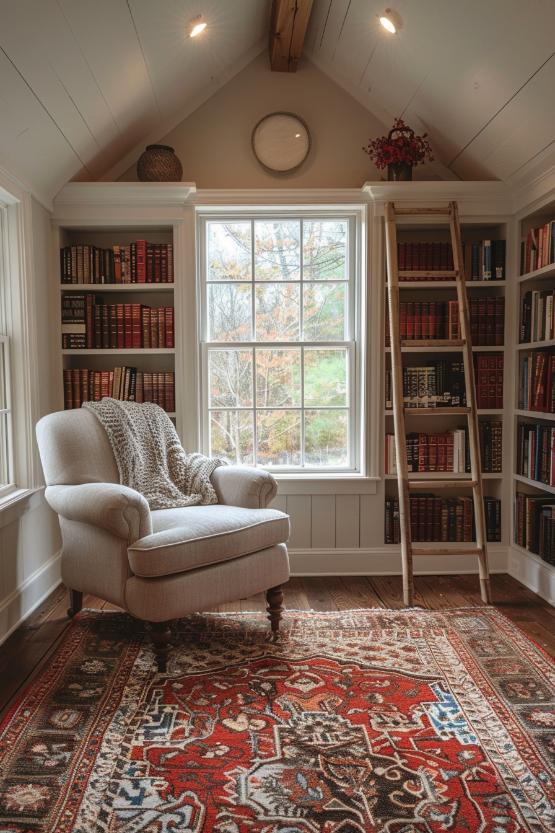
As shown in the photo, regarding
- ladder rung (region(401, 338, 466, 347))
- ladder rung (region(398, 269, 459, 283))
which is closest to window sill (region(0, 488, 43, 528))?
ladder rung (region(401, 338, 466, 347))

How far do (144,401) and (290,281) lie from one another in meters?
1.07

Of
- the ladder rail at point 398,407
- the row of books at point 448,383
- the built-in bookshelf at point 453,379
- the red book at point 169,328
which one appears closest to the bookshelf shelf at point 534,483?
the built-in bookshelf at point 453,379

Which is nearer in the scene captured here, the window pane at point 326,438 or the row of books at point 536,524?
the row of books at point 536,524

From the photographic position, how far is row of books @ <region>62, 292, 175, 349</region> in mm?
3496

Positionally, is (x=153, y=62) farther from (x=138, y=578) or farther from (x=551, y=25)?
(x=138, y=578)

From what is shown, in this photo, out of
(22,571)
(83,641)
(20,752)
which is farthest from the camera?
(22,571)

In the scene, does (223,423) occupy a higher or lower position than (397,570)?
higher

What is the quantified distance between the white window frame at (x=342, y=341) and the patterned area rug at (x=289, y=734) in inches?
42.2

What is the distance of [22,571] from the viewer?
294 centimetres

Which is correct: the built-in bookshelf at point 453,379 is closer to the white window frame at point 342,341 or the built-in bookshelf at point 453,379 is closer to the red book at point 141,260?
the white window frame at point 342,341

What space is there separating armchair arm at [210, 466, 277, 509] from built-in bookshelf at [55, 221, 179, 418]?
2.24ft

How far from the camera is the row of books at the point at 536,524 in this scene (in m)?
3.14

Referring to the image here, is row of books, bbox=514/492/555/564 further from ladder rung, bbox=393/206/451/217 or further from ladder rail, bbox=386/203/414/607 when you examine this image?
ladder rung, bbox=393/206/451/217

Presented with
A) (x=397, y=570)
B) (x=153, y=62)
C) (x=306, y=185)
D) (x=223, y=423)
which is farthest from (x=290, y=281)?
(x=397, y=570)
